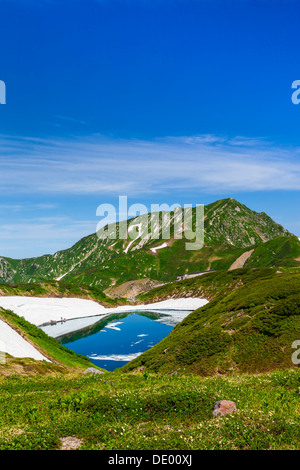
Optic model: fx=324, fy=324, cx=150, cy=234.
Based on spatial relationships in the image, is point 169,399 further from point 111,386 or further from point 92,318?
point 92,318

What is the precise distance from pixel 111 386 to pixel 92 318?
522 feet

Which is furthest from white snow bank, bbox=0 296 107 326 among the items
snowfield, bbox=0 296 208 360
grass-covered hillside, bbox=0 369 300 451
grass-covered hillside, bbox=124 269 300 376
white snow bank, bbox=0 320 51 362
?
grass-covered hillside, bbox=0 369 300 451

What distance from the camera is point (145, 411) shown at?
1605 centimetres

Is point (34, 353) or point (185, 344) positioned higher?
point (185, 344)

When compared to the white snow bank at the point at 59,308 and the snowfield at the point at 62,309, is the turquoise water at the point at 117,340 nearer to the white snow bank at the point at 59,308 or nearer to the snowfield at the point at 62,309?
the snowfield at the point at 62,309

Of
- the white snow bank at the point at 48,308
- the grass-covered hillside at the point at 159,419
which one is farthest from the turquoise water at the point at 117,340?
the grass-covered hillside at the point at 159,419

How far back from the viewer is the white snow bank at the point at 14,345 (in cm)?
4953

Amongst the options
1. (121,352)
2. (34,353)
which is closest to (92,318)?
(121,352)

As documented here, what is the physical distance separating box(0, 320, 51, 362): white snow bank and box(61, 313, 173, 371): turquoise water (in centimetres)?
2793

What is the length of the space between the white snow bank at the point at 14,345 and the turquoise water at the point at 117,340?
27.9m

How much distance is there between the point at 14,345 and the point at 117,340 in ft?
222

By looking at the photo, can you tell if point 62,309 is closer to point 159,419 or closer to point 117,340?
point 117,340
